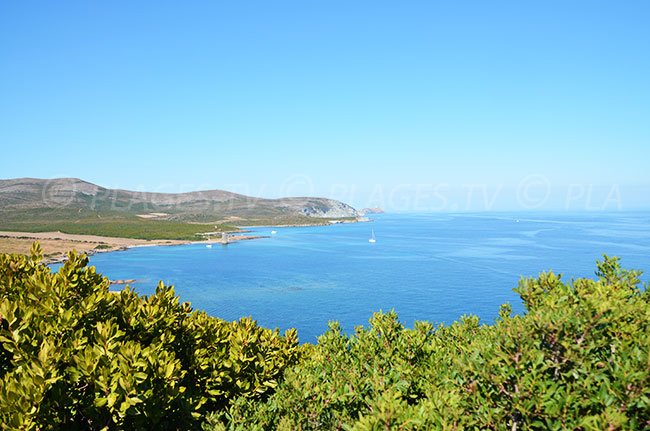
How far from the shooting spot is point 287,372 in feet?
33.8

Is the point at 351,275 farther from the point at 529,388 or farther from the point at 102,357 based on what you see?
the point at 529,388

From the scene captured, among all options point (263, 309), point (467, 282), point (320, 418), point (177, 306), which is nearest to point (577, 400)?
point (320, 418)

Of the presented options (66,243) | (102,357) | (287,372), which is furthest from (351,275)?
(66,243)

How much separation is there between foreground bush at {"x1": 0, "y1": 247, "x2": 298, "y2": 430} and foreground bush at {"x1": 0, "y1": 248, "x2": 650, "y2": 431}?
0.03 meters

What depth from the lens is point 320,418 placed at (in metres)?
9.06

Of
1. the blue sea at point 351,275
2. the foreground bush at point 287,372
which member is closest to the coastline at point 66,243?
the blue sea at point 351,275

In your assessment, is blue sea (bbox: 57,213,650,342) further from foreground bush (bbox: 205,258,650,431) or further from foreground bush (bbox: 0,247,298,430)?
foreground bush (bbox: 205,258,650,431)

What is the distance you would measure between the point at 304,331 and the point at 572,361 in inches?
1879

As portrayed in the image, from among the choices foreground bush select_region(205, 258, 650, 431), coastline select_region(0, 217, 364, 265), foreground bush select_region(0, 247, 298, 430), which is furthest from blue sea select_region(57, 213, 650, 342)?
foreground bush select_region(205, 258, 650, 431)

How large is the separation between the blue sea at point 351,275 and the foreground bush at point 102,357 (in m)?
40.5

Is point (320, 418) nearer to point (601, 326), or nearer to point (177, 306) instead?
point (177, 306)

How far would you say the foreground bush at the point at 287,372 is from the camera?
6.05m

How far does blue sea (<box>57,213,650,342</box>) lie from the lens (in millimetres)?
59531

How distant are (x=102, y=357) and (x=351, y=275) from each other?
82965 mm
